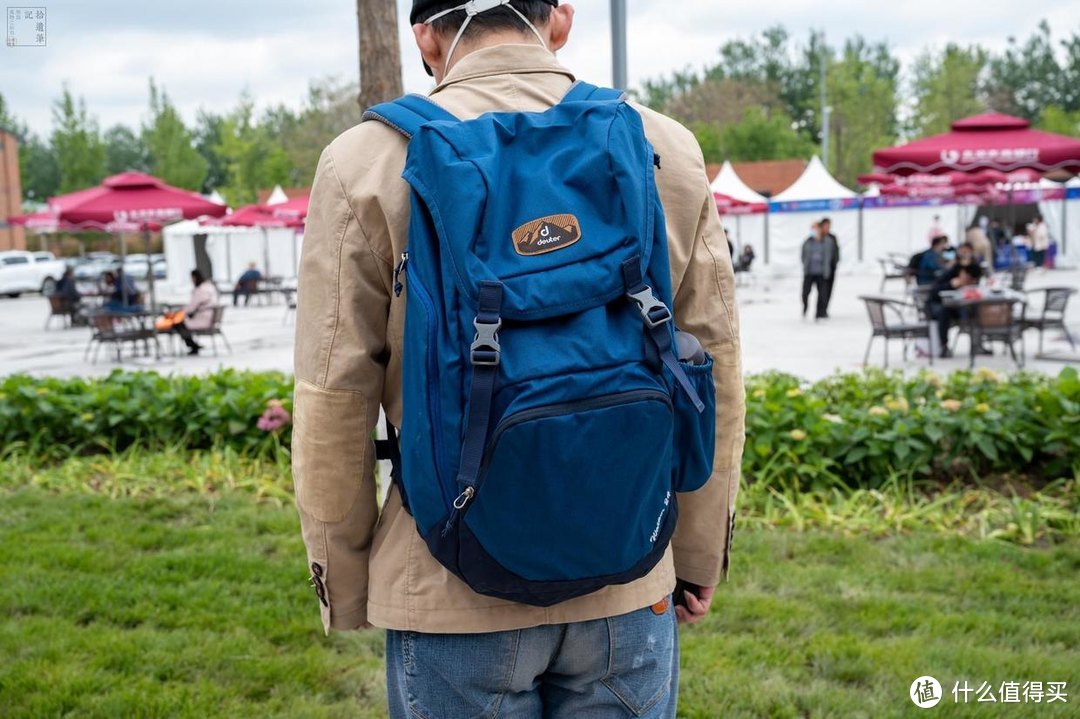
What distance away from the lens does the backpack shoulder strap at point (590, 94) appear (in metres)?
1.73

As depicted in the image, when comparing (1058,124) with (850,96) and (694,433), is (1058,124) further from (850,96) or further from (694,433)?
(694,433)

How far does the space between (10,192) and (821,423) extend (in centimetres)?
5945

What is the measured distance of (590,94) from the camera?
1.77 metres

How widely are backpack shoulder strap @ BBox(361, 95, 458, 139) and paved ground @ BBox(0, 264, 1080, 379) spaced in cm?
880

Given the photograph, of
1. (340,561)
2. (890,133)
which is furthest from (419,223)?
(890,133)

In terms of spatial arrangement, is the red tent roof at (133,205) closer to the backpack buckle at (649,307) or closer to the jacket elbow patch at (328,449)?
the jacket elbow patch at (328,449)

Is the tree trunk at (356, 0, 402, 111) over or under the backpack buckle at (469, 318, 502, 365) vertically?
over

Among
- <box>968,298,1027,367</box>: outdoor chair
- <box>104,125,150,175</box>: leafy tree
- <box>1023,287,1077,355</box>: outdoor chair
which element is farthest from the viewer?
<box>104,125,150,175</box>: leafy tree

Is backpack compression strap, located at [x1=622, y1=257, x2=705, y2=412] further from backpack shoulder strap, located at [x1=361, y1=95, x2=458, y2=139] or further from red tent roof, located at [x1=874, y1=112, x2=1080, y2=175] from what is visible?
red tent roof, located at [x1=874, y1=112, x2=1080, y2=175]

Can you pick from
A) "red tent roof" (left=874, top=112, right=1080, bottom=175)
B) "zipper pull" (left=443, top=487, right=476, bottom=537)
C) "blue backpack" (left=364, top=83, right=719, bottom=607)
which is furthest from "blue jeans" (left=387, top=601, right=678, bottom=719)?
"red tent roof" (left=874, top=112, right=1080, bottom=175)

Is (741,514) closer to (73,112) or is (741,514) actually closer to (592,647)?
(592,647)

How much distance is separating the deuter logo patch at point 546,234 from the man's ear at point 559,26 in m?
0.52

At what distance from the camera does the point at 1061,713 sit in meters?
3.38

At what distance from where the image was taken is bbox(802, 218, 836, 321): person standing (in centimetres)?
1872
